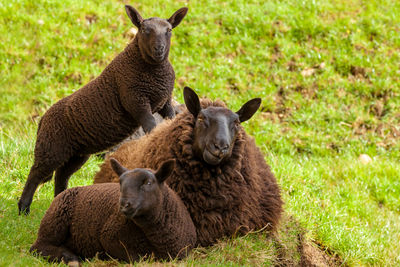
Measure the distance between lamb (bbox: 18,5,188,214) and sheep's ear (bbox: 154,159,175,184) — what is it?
132 cm

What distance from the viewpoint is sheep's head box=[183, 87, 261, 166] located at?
466cm

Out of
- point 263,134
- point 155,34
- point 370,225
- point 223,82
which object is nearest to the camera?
point 155,34

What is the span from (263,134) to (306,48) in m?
2.77

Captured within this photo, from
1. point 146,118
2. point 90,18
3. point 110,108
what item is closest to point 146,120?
point 146,118

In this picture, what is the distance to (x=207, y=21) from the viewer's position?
40.0ft

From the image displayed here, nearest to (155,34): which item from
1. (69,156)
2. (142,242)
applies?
(69,156)

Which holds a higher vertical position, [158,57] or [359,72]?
[158,57]

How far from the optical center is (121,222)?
446 centimetres

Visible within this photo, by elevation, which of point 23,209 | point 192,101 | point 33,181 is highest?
point 192,101

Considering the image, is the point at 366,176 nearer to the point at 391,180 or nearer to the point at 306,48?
the point at 391,180

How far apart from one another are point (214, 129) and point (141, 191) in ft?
3.20

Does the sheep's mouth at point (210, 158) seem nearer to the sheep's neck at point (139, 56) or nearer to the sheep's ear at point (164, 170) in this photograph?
the sheep's ear at point (164, 170)

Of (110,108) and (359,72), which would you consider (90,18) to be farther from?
Result: (110,108)

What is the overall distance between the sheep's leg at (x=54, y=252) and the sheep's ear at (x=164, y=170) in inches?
42.5
